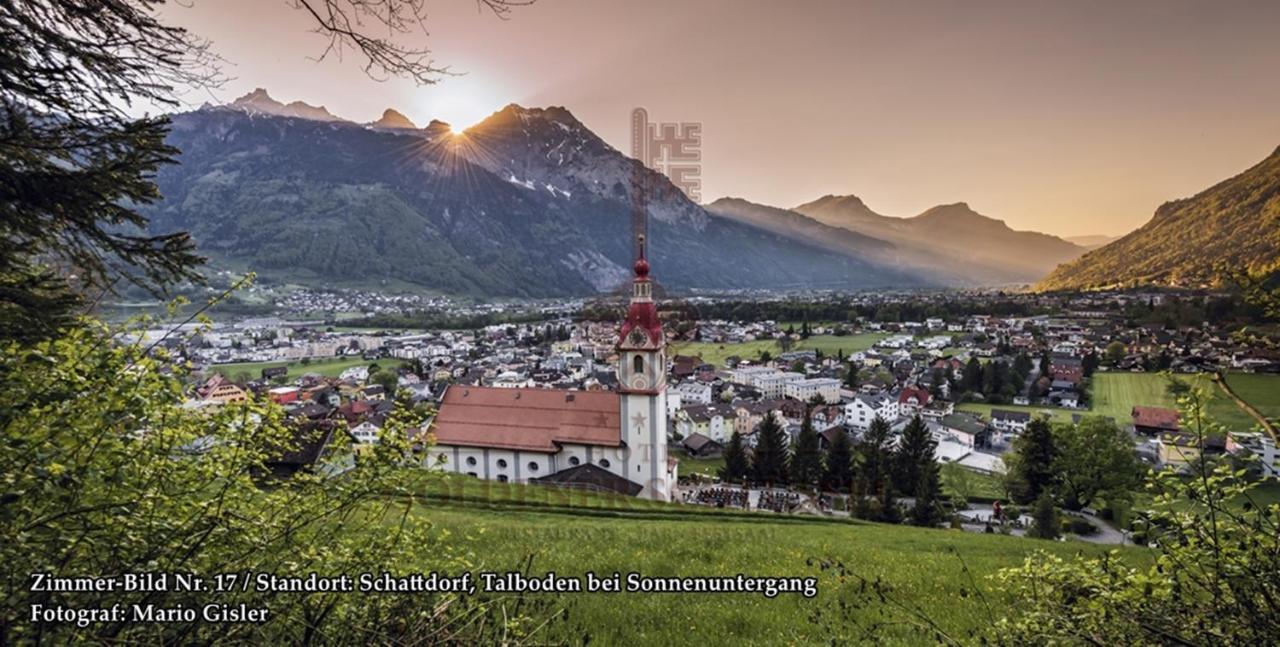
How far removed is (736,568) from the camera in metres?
9.27

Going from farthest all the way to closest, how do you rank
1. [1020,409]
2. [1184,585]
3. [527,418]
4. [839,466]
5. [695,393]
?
1. [695,393]
2. [1020,409]
3. [839,466]
4. [527,418]
5. [1184,585]

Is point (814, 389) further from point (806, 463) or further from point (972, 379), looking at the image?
point (806, 463)

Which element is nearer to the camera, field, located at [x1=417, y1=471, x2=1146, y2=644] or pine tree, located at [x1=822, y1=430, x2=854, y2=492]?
field, located at [x1=417, y1=471, x2=1146, y2=644]

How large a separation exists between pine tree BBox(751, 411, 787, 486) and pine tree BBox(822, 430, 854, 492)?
3.09 m

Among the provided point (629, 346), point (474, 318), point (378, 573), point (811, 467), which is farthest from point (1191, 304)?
point (474, 318)

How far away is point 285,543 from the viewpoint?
3717 mm

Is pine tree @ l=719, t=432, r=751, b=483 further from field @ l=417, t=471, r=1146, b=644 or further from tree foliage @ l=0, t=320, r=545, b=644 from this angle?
tree foliage @ l=0, t=320, r=545, b=644

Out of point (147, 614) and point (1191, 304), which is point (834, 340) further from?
point (147, 614)

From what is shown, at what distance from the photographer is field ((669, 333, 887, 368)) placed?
120438 millimetres

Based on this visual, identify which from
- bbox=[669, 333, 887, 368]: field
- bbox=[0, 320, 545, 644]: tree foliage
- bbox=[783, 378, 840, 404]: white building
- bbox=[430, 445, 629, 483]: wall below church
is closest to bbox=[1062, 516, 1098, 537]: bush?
bbox=[430, 445, 629, 483]: wall below church

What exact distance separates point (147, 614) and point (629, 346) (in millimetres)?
25738

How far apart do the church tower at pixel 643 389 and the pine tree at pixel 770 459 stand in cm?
1312

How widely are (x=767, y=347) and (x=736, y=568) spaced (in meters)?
121

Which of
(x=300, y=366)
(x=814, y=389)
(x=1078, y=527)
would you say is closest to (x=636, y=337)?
(x=1078, y=527)
